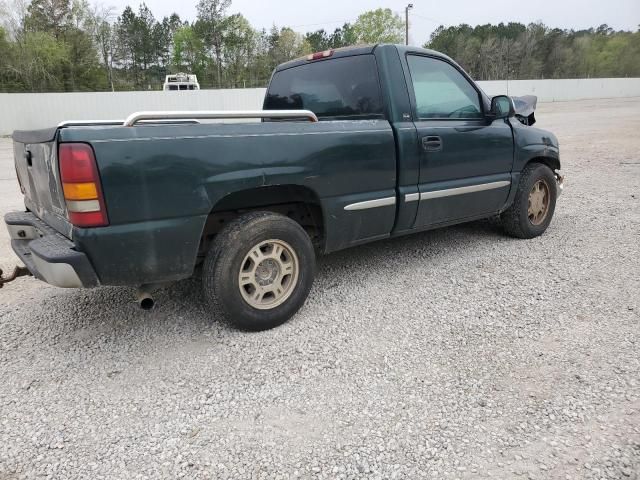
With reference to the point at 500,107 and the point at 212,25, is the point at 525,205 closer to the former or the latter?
the point at 500,107

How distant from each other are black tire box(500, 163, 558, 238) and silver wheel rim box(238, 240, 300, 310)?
277cm

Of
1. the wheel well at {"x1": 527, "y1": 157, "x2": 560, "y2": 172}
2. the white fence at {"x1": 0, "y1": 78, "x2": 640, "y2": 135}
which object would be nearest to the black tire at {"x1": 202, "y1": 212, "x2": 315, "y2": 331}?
the wheel well at {"x1": 527, "y1": 157, "x2": 560, "y2": 172}

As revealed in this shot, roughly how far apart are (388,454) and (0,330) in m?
2.81

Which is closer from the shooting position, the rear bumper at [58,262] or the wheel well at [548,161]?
the rear bumper at [58,262]

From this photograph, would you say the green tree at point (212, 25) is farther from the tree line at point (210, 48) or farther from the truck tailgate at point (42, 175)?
the truck tailgate at point (42, 175)

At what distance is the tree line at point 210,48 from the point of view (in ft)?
137

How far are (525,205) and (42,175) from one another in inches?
171

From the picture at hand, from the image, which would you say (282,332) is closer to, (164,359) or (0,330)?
(164,359)

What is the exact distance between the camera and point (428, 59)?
14.0ft

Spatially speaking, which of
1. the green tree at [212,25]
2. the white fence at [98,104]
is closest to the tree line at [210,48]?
the green tree at [212,25]

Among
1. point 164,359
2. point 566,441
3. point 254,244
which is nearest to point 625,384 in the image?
point 566,441

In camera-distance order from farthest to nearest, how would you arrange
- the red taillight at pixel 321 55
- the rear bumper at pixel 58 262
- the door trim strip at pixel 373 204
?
1. the red taillight at pixel 321 55
2. the door trim strip at pixel 373 204
3. the rear bumper at pixel 58 262

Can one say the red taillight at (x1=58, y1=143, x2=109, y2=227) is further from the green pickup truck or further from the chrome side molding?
the chrome side molding

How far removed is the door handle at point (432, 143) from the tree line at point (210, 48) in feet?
93.9
